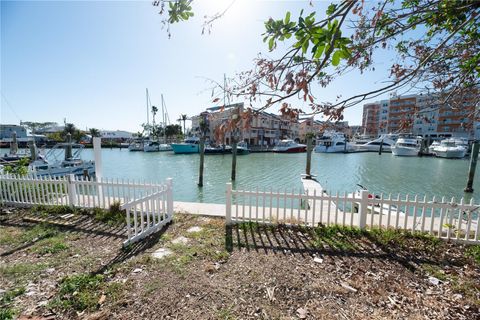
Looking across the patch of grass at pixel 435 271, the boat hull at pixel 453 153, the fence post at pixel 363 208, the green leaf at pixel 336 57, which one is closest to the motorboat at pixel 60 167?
the fence post at pixel 363 208

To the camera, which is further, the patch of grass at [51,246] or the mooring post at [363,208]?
the mooring post at [363,208]

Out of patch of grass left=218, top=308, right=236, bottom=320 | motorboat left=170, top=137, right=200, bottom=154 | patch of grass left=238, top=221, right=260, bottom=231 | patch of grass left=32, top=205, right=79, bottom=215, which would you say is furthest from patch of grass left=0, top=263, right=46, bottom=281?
motorboat left=170, top=137, right=200, bottom=154

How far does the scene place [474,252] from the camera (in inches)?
156

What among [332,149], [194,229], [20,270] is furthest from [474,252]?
[332,149]

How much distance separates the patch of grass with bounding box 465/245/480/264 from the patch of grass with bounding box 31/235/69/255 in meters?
7.08

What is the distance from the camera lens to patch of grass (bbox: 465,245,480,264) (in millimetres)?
3761

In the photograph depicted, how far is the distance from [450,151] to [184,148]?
144ft

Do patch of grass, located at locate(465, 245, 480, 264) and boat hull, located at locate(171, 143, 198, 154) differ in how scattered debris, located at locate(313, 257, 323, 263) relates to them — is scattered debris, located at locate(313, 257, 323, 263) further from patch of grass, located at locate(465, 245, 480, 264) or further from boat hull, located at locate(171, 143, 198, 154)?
boat hull, located at locate(171, 143, 198, 154)

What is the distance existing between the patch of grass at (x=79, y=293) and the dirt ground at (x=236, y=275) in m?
0.01

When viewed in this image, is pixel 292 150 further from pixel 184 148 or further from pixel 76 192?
pixel 76 192

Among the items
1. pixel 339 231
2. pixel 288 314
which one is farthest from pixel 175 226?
pixel 339 231

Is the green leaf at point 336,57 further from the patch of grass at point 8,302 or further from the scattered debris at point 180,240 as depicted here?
the patch of grass at point 8,302

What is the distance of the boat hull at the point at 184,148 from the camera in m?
41.8

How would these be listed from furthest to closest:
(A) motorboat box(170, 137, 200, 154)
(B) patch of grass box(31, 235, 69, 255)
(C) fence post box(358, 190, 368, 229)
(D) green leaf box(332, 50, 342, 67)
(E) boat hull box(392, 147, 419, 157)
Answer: (A) motorboat box(170, 137, 200, 154)
(E) boat hull box(392, 147, 419, 157)
(C) fence post box(358, 190, 368, 229)
(B) patch of grass box(31, 235, 69, 255)
(D) green leaf box(332, 50, 342, 67)
